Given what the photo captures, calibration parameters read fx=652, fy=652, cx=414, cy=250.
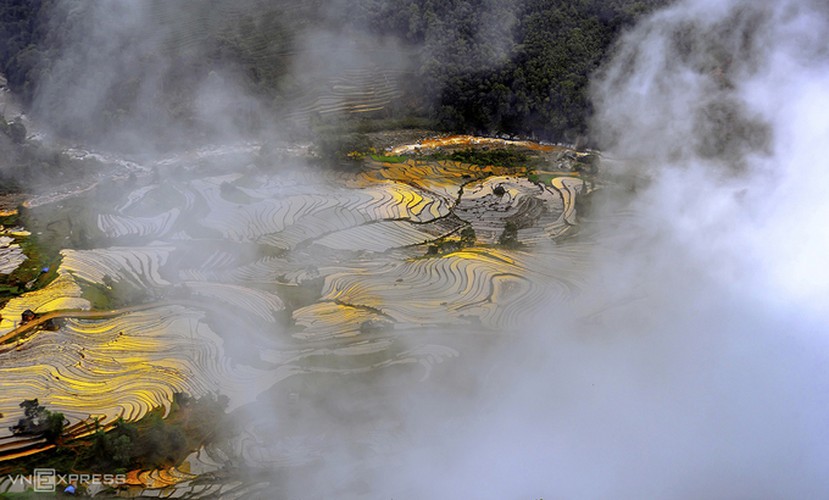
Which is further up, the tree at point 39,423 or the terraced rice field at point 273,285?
the terraced rice field at point 273,285

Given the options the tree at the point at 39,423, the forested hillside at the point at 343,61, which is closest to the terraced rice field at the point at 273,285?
the tree at the point at 39,423

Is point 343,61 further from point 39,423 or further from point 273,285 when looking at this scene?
point 39,423

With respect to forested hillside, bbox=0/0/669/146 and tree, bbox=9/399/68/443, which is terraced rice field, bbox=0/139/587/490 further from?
forested hillside, bbox=0/0/669/146

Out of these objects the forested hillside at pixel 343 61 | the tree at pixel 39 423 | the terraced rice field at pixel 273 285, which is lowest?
the tree at pixel 39 423

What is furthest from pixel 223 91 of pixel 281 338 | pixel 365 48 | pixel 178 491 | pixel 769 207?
pixel 769 207

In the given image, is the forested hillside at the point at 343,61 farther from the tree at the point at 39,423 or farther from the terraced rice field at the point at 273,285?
the tree at the point at 39,423

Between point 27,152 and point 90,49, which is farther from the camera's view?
point 90,49

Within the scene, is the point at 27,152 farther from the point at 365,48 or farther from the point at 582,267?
the point at 582,267
